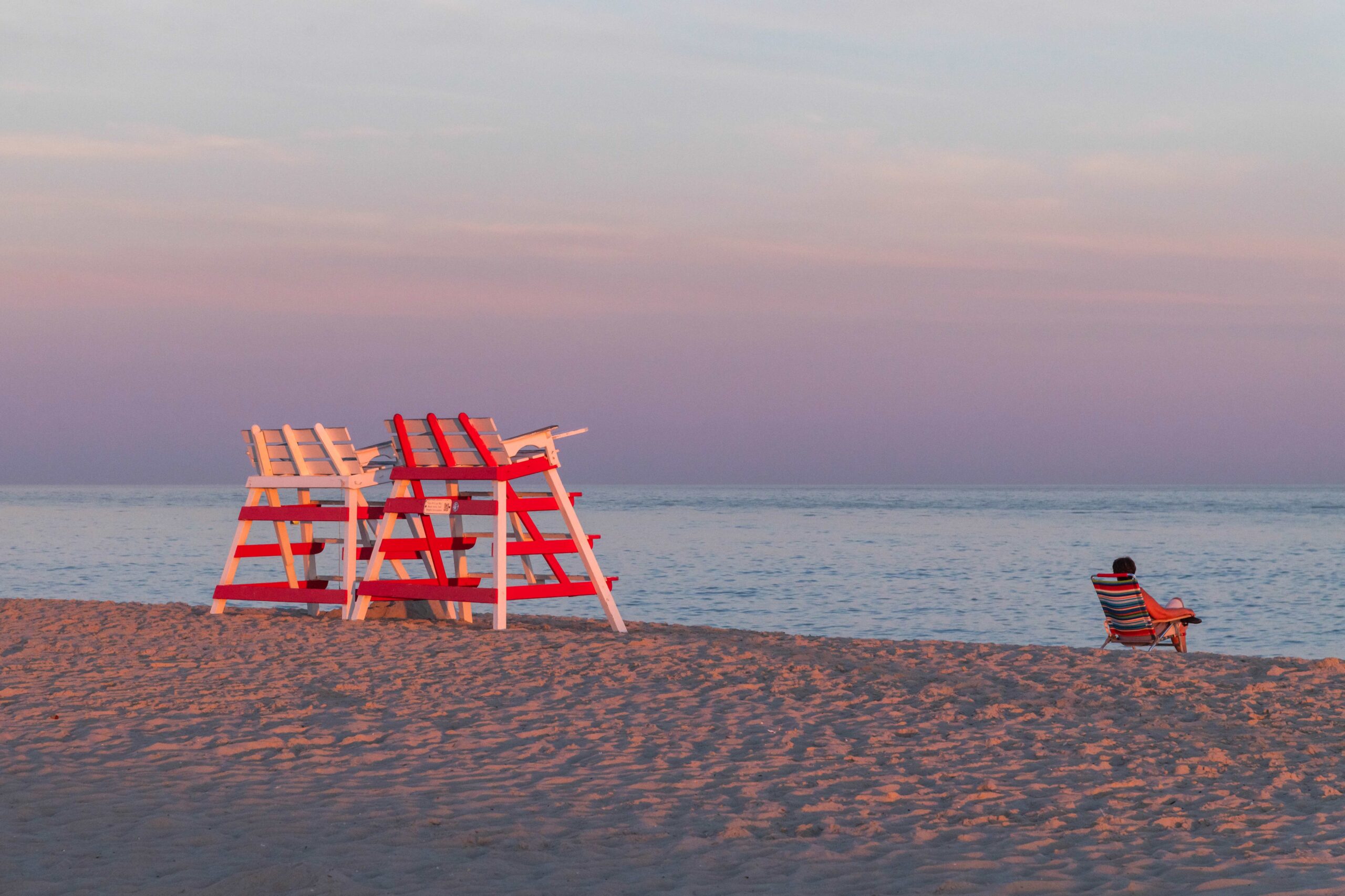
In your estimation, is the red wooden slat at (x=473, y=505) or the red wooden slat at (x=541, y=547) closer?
the red wooden slat at (x=473, y=505)

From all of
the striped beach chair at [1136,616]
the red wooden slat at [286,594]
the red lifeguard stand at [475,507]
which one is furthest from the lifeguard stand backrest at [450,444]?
the striped beach chair at [1136,616]

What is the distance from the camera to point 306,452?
12125mm

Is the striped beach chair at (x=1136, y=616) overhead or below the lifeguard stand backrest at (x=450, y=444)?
below

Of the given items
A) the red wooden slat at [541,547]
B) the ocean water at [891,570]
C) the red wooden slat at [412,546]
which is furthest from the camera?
the ocean water at [891,570]

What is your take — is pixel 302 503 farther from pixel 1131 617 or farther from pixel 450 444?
pixel 1131 617

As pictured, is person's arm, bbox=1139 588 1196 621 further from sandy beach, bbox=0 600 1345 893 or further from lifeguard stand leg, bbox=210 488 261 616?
lifeguard stand leg, bbox=210 488 261 616

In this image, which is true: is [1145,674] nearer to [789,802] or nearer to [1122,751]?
[1122,751]

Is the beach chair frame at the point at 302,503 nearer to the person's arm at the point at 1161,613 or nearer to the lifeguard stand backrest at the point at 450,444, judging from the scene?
the lifeguard stand backrest at the point at 450,444

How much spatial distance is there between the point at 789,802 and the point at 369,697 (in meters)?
3.39

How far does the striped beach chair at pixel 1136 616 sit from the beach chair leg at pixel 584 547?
4.32 metres

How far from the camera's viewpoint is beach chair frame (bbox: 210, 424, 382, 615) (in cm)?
1170

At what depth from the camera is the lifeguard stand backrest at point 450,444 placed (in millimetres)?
11172

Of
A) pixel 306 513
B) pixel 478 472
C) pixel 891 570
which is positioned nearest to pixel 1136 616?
pixel 478 472

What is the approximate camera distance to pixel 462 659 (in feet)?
30.7
